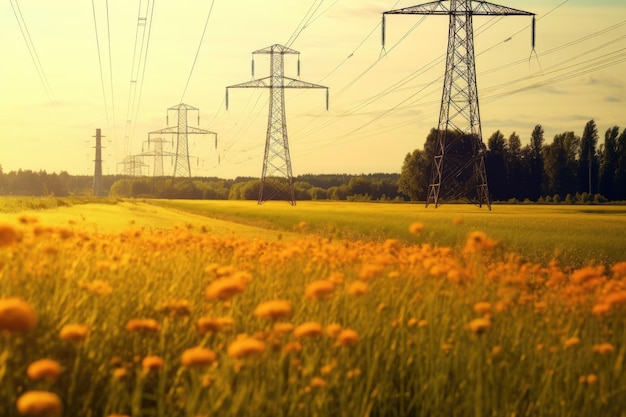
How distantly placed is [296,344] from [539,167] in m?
95.0

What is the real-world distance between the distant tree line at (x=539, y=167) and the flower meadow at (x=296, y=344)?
79.4 meters

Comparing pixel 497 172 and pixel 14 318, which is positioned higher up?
pixel 497 172

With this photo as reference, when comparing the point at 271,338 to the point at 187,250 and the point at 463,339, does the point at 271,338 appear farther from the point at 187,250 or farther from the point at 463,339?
the point at 187,250

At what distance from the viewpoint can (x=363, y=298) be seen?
529cm

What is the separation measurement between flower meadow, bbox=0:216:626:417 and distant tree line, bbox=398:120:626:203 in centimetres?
7937

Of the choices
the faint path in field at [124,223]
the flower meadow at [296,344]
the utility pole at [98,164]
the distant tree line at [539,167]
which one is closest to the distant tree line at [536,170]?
the distant tree line at [539,167]

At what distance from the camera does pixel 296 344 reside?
145 inches

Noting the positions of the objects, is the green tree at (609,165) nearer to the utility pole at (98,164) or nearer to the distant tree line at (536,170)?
the distant tree line at (536,170)

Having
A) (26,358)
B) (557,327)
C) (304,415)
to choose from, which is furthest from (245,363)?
(557,327)

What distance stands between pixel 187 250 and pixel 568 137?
301ft

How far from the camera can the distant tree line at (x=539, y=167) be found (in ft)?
282

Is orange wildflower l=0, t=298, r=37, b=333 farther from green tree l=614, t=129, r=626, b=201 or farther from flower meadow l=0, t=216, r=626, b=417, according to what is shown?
green tree l=614, t=129, r=626, b=201

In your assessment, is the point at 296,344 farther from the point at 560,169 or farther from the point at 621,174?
the point at 560,169

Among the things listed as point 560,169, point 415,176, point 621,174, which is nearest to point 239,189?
Result: point 415,176
